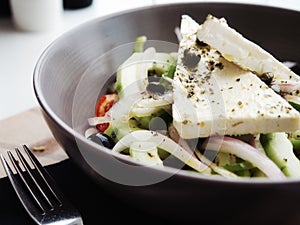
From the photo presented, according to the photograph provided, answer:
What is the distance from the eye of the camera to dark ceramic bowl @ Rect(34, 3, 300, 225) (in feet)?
2.51

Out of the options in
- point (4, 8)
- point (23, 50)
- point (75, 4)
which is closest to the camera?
point (23, 50)

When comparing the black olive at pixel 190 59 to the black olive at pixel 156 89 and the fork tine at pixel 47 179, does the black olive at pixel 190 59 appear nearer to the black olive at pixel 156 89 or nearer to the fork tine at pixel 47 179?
the black olive at pixel 156 89

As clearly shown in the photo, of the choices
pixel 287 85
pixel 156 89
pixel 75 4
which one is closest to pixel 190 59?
pixel 156 89

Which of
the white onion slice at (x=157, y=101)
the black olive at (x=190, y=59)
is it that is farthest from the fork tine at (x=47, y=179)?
the black olive at (x=190, y=59)

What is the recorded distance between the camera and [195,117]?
950 mm

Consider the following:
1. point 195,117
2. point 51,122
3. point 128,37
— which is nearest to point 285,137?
point 195,117

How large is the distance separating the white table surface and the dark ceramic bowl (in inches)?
7.7

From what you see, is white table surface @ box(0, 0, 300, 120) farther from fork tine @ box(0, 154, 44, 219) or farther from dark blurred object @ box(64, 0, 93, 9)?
fork tine @ box(0, 154, 44, 219)

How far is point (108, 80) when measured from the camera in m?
1.33

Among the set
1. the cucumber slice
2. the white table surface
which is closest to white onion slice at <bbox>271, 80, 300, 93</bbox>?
the cucumber slice

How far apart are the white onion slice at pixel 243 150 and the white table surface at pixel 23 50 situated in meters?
0.72

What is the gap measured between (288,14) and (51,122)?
2.50 feet

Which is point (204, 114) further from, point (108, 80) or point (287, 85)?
point (108, 80)

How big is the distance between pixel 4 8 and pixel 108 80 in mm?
1112
